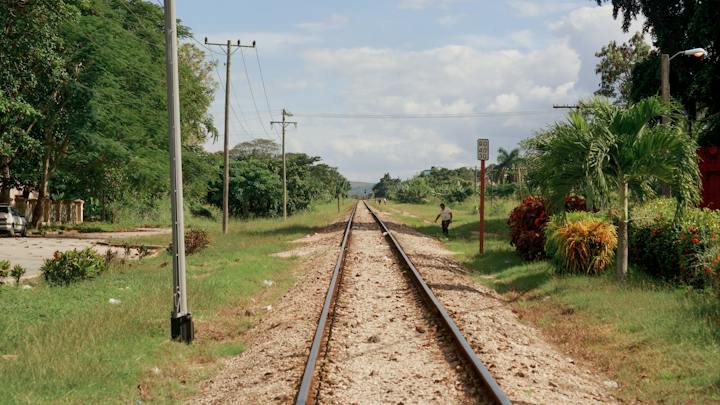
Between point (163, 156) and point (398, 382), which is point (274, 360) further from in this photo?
point (163, 156)

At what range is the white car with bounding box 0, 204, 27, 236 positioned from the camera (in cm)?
3145

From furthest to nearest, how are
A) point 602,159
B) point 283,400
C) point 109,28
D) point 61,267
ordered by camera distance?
1. point 109,28
2. point 61,267
3. point 602,159
4. point 283,400

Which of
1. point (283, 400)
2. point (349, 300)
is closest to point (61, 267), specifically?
point (349, 300)

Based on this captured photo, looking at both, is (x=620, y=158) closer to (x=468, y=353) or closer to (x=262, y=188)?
(x=468, y=353)

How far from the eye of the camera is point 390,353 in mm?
8016

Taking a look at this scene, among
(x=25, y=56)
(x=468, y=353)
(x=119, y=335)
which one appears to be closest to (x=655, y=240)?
(x=468, y=353)

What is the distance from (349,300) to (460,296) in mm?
2191

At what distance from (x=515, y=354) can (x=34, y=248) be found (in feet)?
77.3

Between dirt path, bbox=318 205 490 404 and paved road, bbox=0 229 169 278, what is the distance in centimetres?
1088

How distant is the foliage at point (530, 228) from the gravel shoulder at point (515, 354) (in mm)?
3271

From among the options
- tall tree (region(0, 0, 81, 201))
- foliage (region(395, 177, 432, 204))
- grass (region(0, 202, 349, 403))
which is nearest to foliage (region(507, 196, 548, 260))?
grass (region(0, 202, 349, 403))

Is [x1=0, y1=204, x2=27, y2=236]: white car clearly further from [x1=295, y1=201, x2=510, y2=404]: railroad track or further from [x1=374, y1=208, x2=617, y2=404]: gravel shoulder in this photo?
[x1=374, y1=208, x2=617, y2=404]: gravel shoulder

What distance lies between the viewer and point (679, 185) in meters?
11.6

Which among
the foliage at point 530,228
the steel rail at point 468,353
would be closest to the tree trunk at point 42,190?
the foliage at point 530,228
